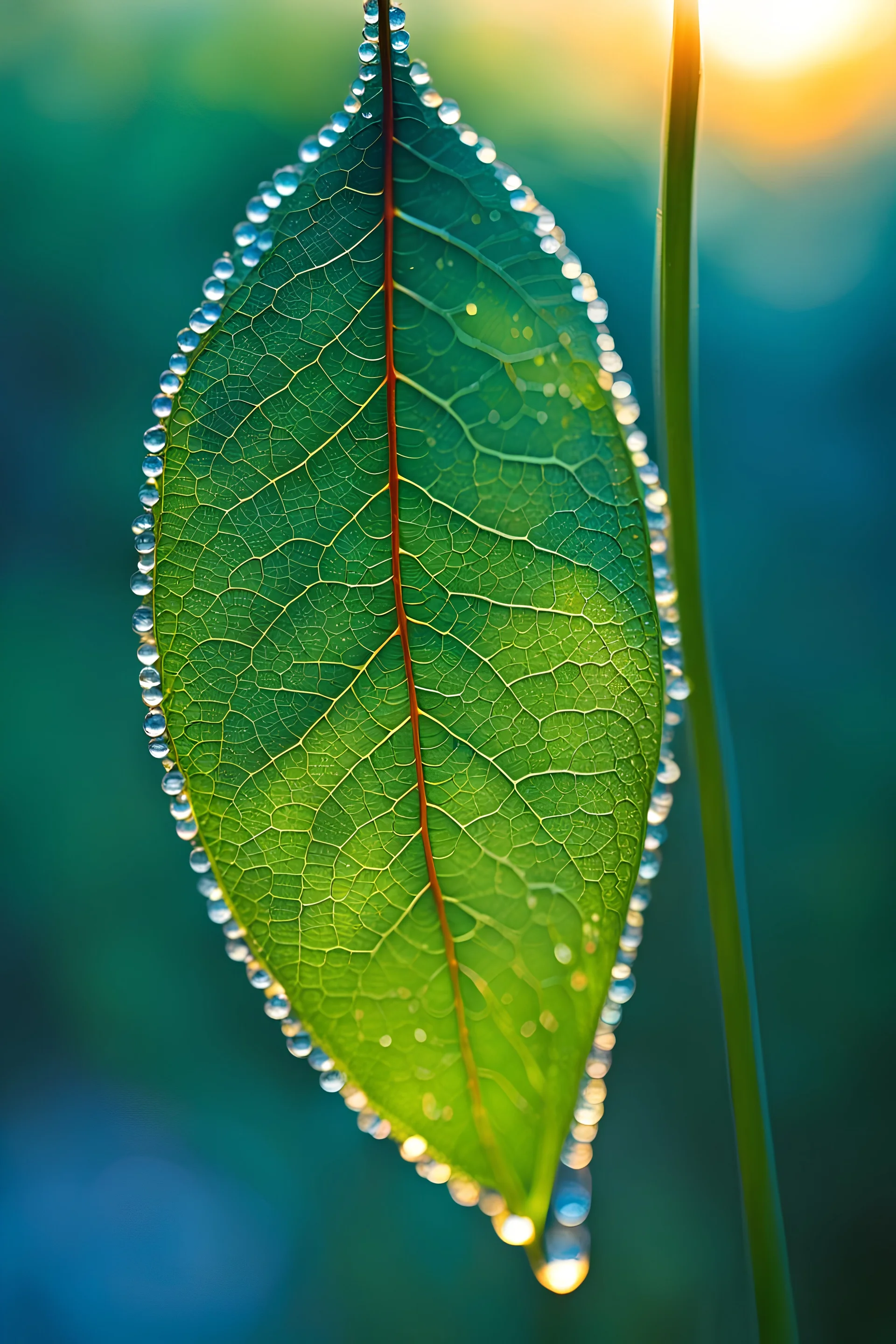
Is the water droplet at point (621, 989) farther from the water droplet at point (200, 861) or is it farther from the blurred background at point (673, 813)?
the blurred background at point (673, 813)

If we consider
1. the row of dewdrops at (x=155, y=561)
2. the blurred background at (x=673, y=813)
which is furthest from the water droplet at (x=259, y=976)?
the blurred background at (x=673, y=813)

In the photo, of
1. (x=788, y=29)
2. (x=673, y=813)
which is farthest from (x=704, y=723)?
(x=788, y=29)

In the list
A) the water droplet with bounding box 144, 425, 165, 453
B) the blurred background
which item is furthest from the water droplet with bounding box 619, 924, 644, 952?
the blurred background

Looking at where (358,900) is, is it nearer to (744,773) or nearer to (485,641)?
(485,641)

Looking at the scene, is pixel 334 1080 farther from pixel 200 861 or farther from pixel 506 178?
pixel 506 178

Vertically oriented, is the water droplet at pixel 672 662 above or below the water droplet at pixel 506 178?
below

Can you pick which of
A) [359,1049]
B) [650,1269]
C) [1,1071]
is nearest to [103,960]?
[1,1071]
